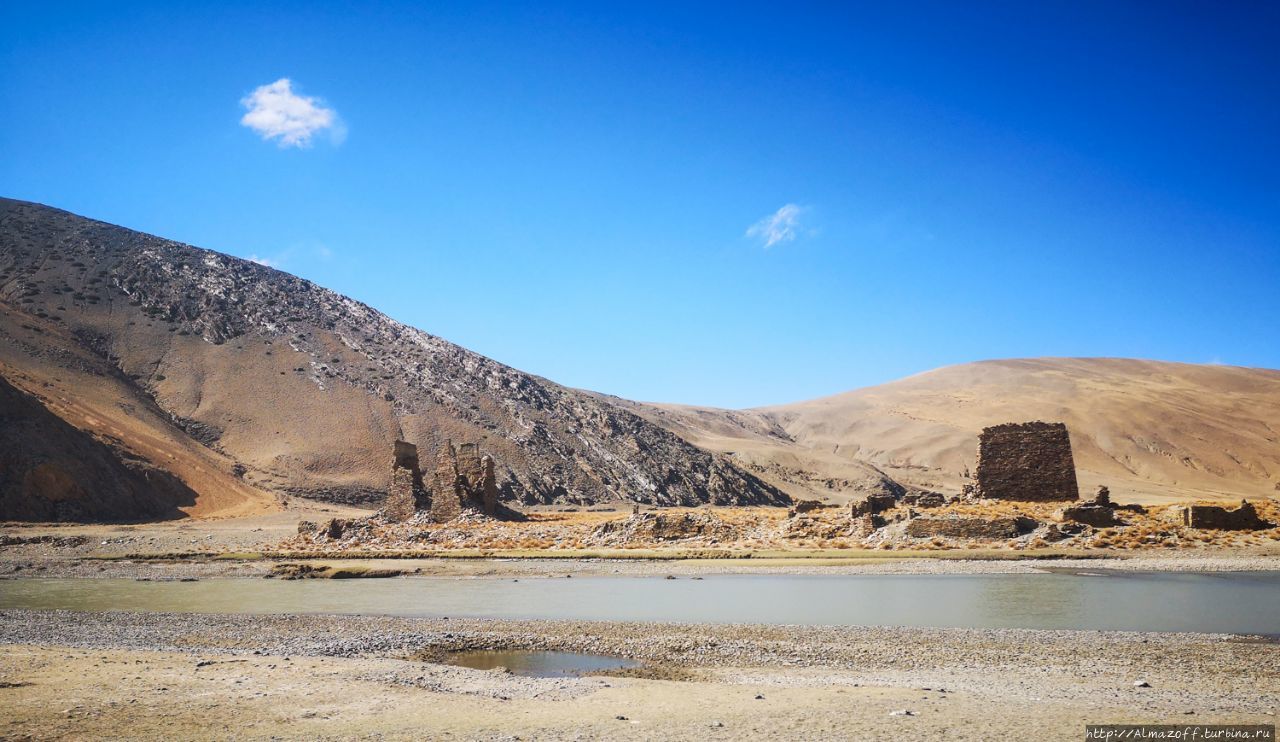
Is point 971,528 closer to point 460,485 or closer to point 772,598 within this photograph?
point 772,598

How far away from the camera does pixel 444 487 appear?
3500cm

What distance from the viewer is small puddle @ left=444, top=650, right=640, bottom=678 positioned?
10844 mm

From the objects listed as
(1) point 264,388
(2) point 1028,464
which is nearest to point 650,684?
(2) point 1028,464

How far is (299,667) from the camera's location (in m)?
10.6

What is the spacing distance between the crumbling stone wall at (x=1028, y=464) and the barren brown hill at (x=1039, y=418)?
4251 cm

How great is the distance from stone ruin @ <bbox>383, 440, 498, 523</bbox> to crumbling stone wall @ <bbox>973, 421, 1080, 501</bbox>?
19.9 meters

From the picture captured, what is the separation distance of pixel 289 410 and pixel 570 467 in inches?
900

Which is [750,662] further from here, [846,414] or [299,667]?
[846,414]

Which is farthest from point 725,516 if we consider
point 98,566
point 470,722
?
point 470,722

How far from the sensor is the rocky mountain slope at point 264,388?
58250mm

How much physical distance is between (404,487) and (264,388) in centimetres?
3924

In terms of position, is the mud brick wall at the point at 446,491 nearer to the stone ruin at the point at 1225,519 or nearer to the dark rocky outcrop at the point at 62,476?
the dark rocky outcrop at the point at 62,476

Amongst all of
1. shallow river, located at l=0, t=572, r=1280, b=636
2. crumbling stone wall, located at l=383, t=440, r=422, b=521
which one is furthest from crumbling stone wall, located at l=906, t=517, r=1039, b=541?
crumbling stone wall, located at l=383, t=440, r=422, b=521

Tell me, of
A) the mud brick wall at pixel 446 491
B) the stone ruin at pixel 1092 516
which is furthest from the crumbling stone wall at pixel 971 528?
the mud brick wall at pixel 446 491
